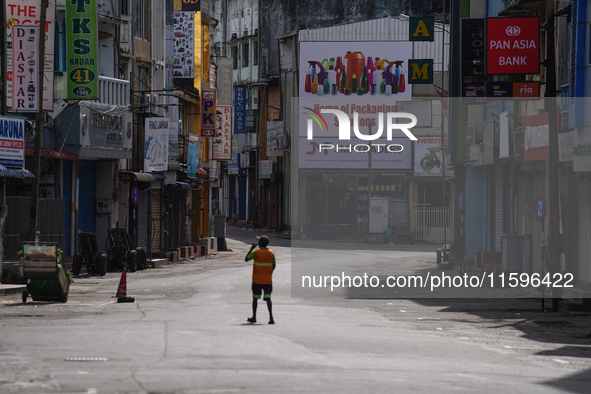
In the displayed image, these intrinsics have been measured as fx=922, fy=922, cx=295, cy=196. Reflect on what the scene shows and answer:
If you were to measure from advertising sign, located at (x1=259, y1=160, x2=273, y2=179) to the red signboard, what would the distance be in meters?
46.4

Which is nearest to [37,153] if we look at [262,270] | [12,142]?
[12,142]

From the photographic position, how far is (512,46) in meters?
22.8

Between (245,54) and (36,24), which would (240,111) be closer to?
(245,54)

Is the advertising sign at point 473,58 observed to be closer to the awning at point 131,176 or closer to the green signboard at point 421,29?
the green signboard at point 421,29

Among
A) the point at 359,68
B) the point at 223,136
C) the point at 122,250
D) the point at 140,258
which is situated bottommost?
the point at 140,258

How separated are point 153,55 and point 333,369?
98.5 ft

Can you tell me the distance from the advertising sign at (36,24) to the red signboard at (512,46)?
12.0 m

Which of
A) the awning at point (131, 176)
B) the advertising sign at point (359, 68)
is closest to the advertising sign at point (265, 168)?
the advertising sign at point (359, 68)

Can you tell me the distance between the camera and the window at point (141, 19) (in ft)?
121

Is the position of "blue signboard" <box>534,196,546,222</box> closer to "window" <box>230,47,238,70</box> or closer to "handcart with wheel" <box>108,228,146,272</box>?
"handcart with wheel" <box>108,228,146,272</box>

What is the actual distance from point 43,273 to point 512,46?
12.4m

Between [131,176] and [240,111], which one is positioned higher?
[240,111]

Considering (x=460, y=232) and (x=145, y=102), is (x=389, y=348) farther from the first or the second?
(x=145, y=102)

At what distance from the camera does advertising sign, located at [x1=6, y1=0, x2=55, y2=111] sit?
81.0ft
